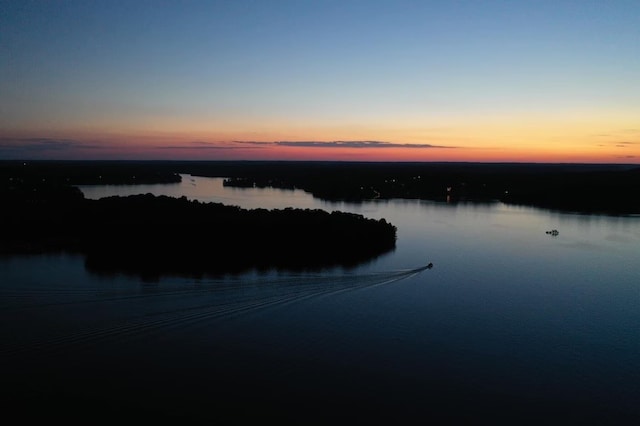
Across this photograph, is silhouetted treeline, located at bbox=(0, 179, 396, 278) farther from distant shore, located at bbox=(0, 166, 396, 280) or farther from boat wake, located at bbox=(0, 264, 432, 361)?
boat wake, located at bbox=(0, 264, 432, 361)

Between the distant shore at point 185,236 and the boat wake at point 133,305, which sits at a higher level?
the distant shore at point 185,236

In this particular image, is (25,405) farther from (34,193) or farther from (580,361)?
(34,193)

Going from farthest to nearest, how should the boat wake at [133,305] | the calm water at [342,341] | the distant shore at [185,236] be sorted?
the distant shore at [185,236], the boat wake at [133,305], the calm water at [342,341]

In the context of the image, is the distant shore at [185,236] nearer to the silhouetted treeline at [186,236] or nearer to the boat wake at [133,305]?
the silhouetted treeline at [186,236]

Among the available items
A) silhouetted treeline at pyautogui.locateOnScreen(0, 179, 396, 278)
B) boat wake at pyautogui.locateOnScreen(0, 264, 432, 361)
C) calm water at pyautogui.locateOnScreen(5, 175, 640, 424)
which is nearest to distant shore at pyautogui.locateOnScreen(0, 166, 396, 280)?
silhouetted treeline at pyautogui.locateOnScreen(0, 179, 396, 278)

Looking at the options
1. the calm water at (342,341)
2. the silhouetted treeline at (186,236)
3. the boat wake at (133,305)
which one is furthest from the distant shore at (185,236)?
the boat wake at (133,305)

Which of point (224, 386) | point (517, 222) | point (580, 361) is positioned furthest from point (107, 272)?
point (517, 222)
